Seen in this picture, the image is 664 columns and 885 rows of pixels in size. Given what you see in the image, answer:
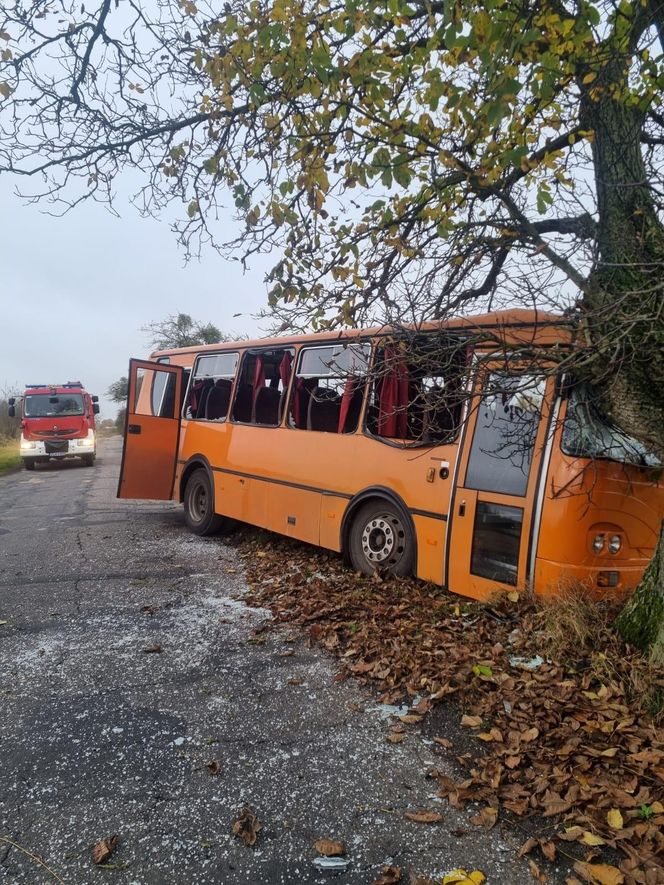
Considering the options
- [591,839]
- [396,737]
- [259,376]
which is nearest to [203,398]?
[259,376]

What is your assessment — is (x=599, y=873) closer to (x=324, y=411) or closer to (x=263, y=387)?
(x=324, y=411)

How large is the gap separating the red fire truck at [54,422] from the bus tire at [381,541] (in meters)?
17.7

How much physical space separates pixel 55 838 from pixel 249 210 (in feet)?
14.4

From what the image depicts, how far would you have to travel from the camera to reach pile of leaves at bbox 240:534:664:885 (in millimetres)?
2691

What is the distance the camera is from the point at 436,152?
15.6 feet

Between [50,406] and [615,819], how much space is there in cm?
2217

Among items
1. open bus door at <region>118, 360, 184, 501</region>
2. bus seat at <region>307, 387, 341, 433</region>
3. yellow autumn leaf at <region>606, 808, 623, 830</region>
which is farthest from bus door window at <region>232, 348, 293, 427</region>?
yellow autumn leaf at <region>606, 808, 623, 830</region>

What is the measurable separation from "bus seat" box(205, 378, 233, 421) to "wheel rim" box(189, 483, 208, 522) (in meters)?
1.14

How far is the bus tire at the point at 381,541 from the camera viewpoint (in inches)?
242

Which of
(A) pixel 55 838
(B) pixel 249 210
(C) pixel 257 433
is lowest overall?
(A) pixel 55 838

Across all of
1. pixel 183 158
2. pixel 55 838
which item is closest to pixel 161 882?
pixel 55 838

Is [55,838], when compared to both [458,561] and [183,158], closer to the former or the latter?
[458,561]

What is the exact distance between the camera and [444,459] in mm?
5836

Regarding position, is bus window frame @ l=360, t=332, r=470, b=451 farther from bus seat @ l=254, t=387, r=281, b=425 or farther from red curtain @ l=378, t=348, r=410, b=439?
bus seat @ l=254, t=387, r=281, b=425
